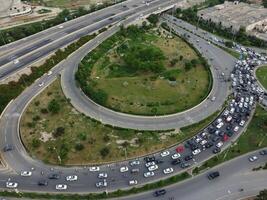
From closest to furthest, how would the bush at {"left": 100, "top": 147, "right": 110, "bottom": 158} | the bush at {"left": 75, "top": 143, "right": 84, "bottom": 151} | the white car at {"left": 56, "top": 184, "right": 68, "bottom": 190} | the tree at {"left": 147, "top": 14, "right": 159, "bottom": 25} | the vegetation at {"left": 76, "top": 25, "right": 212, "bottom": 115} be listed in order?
the white car at {"left": 56, "top": 184, "right": 68, "bottom": 190} < the bush at {"left": 100, "top": 147, "right": 110, "bottom": 158} < the bush at {"left": 75, "top": 143, "right": 84, "bottom": 151} < the vegetation at {"left": 76, "top": 25, "right": 212, "bottom": 115} < the tree at {"left": 147, "top": 14, "right": 159, "bottom": 25}

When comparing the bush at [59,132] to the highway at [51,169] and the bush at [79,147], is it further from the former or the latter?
the highway at [51,169]

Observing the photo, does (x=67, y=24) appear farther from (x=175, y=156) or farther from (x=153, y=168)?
(x=153, y=168)

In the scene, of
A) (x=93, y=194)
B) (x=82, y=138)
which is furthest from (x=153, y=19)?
(x=93, y=194)

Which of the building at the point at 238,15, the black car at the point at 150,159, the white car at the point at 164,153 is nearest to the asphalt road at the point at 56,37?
the building at the point at 238,15

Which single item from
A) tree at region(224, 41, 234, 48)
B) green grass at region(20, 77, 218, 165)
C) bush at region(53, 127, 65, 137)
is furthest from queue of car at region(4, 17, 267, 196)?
tree at region(224, 41, 234, 48)

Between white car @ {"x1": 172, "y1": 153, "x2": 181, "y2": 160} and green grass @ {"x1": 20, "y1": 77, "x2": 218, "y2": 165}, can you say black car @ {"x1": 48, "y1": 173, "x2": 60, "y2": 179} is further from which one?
white car @ {"x1": 172, "y1": 153, "x2": 181, "y2": 160}

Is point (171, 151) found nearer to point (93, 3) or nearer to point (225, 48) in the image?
point (225, 48)

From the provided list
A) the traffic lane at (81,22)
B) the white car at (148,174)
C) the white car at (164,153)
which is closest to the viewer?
the white car at (148,174)
